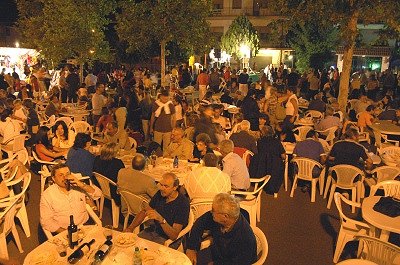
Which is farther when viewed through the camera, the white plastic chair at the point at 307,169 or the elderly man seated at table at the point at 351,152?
the white plastic chair at the point at 307,169

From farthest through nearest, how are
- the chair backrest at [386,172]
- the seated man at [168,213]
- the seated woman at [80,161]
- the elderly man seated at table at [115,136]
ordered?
the elderly man seated at table at [115,136] < the chair backrest at [386,172] < the seated woman at [80,161] < the seated man at [168,213]

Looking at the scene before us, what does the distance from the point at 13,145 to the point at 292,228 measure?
200 inches

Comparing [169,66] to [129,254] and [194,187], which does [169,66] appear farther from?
[129,254]

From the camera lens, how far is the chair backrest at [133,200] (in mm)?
4973

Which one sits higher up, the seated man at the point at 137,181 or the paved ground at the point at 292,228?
the seated man at the point at 137,181

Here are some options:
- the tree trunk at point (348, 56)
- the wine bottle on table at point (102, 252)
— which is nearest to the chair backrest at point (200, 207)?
the wine bottle on table at point (102, 252)

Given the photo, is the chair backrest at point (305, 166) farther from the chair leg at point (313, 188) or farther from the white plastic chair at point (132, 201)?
the white plastic chair at point (132, 201)

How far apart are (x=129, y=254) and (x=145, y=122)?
7069 mm

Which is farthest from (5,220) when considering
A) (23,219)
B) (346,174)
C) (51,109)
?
(51,109)

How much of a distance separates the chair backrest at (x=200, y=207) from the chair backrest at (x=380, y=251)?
65.0 inches

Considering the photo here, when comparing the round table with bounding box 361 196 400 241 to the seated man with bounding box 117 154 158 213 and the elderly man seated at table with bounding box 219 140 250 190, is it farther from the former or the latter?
the seated man with bounding box 117 154 158 213

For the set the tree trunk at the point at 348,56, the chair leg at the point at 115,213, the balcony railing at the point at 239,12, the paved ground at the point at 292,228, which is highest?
the balcony railing at the point at 239,12

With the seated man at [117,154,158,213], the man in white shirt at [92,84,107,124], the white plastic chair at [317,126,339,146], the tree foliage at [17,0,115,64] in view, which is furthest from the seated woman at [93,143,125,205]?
the tree foliage at [17,0,115,64]

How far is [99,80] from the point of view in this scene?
56.3ft
